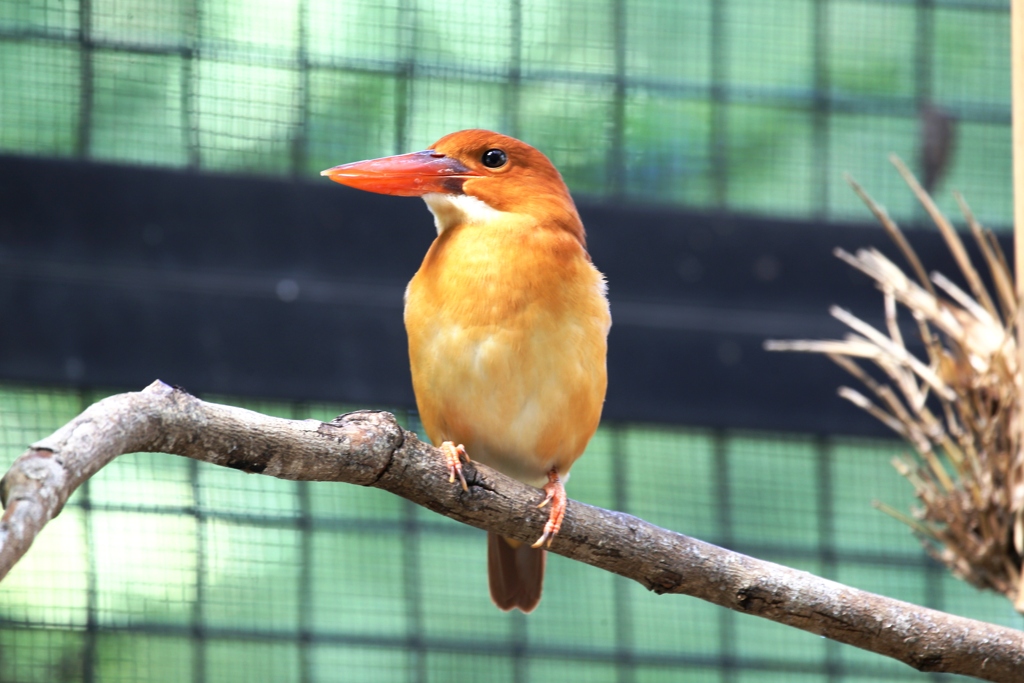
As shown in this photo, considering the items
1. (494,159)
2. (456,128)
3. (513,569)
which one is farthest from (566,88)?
(513,569)

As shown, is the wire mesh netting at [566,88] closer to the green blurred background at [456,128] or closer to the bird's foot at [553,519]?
the green blurred background at [456,128]

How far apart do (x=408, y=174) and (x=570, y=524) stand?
0.54 metres

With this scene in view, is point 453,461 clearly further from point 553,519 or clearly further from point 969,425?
point 969,425

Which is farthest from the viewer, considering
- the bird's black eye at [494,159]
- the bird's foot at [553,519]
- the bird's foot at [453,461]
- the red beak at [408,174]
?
the bird's black eye at [494,159]

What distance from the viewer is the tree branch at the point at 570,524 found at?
1198mm

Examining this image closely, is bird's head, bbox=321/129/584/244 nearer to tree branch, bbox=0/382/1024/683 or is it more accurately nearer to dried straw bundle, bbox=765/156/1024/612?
tree branch, bbox=0/382/1024/683

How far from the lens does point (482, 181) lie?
1.77m

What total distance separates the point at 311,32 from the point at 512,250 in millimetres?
1201

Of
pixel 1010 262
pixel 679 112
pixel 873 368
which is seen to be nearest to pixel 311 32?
pixel 679 112

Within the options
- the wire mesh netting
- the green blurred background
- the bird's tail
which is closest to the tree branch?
the bird's tail

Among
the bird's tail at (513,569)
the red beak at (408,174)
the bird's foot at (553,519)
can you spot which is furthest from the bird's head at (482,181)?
the bird's tail at (513,569)

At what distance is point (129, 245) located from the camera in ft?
7.93

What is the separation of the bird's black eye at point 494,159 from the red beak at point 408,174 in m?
Result: 0.03

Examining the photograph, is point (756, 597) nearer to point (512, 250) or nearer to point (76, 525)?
point (512, 250)
